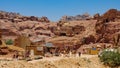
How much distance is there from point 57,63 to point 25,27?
271 feet

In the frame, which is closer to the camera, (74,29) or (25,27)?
(74,29)

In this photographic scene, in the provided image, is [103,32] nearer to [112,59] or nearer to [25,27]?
[112,59]

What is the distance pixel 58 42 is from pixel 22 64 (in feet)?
149

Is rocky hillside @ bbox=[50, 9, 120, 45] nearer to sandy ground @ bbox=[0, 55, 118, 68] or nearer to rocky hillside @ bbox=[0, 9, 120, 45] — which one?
rocky hillside @ bbox=[0, 9, 120, 45]

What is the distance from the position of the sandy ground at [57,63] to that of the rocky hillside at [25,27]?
188 feet

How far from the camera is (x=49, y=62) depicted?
89.9ft

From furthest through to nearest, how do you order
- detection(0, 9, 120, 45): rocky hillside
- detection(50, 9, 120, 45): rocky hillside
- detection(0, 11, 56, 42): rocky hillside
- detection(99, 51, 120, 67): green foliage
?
detection(0, 11, 56, 42): rocky hillside < detection(0, 9, 120, 45): rocky hillside < detection(50, 9, 120, 45): rocky hillside < detection(99, 51, 120, 67): green foliage

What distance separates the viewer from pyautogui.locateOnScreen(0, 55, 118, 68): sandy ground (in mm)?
24750

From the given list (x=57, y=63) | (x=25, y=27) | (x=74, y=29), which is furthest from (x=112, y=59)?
(x=25, y=27)

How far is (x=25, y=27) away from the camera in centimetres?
10938

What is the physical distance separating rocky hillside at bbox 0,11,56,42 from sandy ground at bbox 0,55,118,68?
57151 mm

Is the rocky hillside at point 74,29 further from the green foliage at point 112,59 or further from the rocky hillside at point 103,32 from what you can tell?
the green foliage at point 112,59

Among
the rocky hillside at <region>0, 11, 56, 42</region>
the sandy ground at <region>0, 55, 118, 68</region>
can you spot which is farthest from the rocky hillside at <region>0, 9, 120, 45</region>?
the sandy ground at <region>0, 55, 118, 68</region>

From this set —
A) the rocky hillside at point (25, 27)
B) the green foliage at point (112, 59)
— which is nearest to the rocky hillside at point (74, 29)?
the rocky hillside at point (25, 27)
